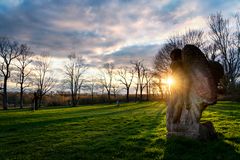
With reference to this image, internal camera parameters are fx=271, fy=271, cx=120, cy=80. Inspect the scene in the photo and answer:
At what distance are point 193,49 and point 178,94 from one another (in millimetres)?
2132

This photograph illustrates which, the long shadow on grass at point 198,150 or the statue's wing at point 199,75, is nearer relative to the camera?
the long shadow on grass at point 198,150

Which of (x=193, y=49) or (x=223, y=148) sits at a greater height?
(x=193, y=49)

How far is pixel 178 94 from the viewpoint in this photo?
481 inches

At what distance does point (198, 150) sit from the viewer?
9.75m

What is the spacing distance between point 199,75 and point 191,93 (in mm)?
863

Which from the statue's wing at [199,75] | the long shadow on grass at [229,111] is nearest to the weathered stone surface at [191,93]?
the statue's wing at [199,75]

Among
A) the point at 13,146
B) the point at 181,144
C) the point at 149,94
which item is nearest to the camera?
the point at 181,144

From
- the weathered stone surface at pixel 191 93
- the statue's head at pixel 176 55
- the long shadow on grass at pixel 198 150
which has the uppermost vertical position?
the statue's head at pixel 176 55

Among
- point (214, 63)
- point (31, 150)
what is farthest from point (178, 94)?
point (31, 150)

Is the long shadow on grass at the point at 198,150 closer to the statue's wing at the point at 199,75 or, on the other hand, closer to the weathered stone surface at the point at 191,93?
the weathered stone surface at the point at 191,93

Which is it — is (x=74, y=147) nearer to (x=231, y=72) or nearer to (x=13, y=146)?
(x=13, y=146)

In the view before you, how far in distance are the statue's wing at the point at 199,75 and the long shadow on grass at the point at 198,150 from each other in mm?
1666

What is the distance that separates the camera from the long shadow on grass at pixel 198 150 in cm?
893

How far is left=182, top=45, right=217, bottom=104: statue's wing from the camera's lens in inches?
421
